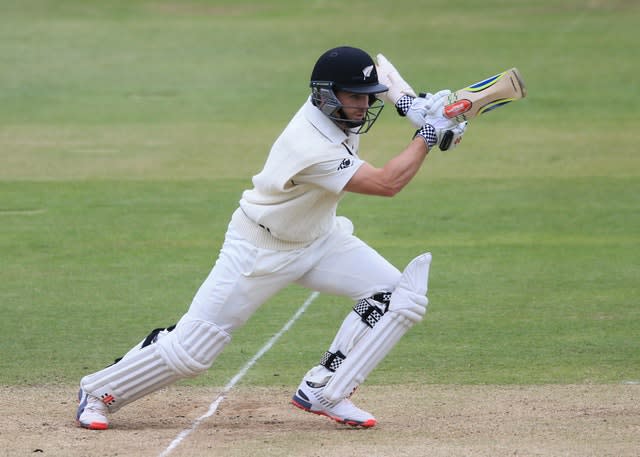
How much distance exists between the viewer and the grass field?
26.9 ft

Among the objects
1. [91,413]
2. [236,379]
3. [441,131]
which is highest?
[441,131]

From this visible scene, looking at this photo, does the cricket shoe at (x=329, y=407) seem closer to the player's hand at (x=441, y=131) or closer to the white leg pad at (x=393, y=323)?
the white leg pad at (x=393, y=323)

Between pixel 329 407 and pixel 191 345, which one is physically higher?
pixel 191 345

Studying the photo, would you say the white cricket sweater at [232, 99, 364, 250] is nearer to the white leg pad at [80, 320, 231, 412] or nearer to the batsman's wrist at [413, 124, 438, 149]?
the batsman's wrist at [413, 124, 438, 149]

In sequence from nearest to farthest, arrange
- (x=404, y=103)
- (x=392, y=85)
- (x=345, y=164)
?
(x=345, y=164), (x=404, y=103), (x=392, y=85)

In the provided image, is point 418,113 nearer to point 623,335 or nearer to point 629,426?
point 629,426

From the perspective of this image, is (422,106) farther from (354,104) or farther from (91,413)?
(91,413)

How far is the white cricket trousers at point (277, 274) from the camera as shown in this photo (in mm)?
6262

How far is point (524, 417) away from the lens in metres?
6.45

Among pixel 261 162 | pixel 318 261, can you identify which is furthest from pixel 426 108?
pixel 261 162

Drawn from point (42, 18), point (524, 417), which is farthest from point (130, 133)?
point (524, 417)

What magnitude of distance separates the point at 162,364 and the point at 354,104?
1.66 meters

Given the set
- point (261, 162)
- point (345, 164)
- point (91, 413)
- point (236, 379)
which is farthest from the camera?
point (261, 162)

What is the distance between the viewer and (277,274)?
6.33 meters
